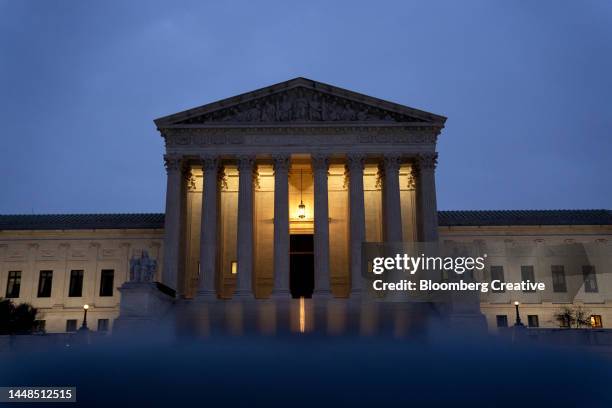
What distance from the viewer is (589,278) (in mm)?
51781

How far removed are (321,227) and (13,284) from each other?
93.1ft

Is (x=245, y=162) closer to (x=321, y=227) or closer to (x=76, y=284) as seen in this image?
(x=321, y=227)

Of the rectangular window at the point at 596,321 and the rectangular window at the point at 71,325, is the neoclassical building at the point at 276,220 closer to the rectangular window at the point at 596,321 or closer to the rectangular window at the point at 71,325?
the rectangular window at the point at 71,325

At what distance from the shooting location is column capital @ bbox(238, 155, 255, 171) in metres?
44.0

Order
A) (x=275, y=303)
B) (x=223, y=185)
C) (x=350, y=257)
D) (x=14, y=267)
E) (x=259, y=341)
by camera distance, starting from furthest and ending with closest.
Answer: (x=14, y=267), (x=223, y=185), (x=350, y=257), (x=275, y=303), (x=259, y=341)

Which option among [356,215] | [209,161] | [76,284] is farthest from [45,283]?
[356,215]

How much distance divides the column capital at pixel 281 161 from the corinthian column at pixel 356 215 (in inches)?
177

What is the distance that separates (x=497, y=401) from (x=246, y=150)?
31.3 meters

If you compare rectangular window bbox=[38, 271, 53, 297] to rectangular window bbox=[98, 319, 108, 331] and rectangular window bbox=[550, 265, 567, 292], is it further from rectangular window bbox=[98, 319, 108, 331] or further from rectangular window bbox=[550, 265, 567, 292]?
rectangular window bbox=[550, 265, 567, 292]

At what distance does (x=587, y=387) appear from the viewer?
17.5 meters

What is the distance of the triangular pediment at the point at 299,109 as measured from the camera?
44.3 metres

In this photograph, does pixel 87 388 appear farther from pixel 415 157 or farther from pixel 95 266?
pixel 95 266

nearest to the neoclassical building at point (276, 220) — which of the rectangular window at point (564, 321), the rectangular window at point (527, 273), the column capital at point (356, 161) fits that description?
the column capital at point (356, 161)

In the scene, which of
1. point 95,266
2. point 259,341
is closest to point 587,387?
point 259,341
